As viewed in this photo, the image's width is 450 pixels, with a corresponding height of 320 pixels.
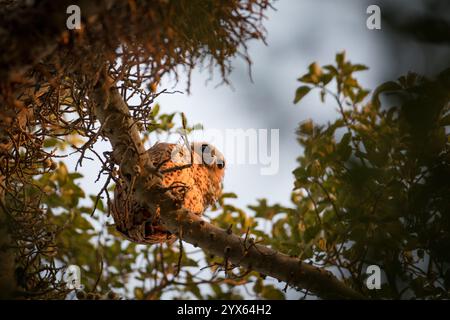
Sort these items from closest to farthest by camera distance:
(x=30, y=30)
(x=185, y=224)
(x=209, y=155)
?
1. (x=30, y=30)
2. (x=185, y=224)
3. (x=209, y=155)

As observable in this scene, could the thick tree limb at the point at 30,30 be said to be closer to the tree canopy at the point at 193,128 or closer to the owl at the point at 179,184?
the tree canopy at the point at 193,128

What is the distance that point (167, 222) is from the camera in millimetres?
1152

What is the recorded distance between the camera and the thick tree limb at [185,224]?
1.13 meters

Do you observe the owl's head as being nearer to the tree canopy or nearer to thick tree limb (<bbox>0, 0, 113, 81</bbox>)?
the tree canopy

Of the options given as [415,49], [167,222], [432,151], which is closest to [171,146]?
[167,222]

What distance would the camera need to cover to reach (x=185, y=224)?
115cm

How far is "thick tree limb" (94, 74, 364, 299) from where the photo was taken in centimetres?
113

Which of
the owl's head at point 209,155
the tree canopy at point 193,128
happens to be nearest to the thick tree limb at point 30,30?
the tree canopy at point 193,128

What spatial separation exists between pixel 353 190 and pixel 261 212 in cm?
138

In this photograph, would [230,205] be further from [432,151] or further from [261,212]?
[432,151]

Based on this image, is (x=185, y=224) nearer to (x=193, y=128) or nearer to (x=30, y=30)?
(x=193, y=128)

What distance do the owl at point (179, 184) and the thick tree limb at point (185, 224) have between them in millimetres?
41

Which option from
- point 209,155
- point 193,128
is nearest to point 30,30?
point 193,128

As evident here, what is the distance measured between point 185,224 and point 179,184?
18cm
